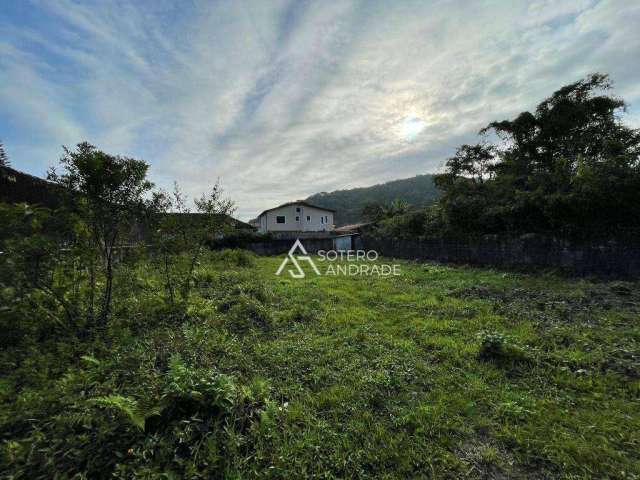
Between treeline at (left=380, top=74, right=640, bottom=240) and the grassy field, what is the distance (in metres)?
3.73

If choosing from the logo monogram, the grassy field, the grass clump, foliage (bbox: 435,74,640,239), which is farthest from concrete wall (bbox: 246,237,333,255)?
the grass clump

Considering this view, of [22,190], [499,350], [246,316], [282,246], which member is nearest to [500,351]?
[499,350]

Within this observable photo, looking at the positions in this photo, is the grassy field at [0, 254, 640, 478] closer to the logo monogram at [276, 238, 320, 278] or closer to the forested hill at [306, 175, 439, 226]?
the logo monogram at [276, 238, 320, 278]

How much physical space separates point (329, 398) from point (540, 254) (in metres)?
8.99

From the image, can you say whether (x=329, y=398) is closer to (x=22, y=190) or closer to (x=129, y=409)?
(x=129, y=409)

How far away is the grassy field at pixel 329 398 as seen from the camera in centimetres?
163

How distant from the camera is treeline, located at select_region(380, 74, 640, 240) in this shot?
254 inches

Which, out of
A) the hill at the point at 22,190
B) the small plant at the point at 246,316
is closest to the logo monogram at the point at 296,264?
the small plant at the point at 246,316

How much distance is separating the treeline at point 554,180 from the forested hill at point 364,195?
2731 cm

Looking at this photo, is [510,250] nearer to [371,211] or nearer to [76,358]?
[76,358]

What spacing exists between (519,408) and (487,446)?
1.92ft

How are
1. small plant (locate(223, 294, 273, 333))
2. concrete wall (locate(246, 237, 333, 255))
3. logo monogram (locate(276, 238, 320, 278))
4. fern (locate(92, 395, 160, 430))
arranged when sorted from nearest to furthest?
1. fern (locate(92, 395, 160, 430))
2. small plant (locate(223, 294, 273, 333))
3. logo monogram (locate(276, 238, 320, 278))
4. concrete wall (locate(246, 237, 333, 255))

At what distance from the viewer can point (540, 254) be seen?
314 inches

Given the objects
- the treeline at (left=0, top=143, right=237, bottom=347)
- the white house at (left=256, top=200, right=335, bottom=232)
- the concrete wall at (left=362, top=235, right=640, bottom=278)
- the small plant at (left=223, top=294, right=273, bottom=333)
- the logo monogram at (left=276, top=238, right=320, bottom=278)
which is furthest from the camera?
the white house at (left=256, top=200, right=335, bottom=232)
